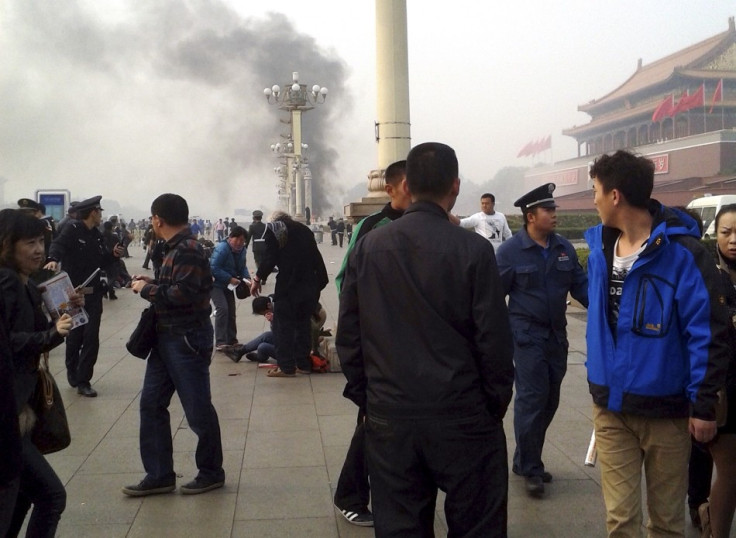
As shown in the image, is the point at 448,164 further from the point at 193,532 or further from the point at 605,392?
the point at 193,532

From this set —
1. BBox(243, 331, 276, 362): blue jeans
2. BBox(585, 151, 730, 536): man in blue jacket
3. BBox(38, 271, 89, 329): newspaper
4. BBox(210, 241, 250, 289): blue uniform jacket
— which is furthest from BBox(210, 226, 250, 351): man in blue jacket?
BBox(585, 151, 730, 536): man in blue jacket

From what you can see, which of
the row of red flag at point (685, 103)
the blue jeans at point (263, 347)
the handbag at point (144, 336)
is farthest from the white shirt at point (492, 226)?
the row of red flag at point (685, 103)

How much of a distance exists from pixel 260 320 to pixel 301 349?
170 inches

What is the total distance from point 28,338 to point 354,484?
1.76 meters

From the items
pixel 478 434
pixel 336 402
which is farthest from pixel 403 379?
pixel 336 402

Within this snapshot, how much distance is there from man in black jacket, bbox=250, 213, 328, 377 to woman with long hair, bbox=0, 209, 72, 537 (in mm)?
4118

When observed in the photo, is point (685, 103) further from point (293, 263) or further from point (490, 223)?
point (293, 263)

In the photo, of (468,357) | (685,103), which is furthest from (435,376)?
(685,103)

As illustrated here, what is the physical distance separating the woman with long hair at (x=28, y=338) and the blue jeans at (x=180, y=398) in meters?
1.09

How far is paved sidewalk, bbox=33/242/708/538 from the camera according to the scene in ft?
13.1

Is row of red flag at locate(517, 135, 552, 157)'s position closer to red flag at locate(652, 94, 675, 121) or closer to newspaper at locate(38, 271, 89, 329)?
red flag at locate(652, 94, 675, 121)

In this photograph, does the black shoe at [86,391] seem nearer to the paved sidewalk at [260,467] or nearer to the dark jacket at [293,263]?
→ the paved sidewalk at [260,467]

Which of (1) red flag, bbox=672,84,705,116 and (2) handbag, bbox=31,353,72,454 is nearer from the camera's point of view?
(2) handbag, bbox=31,353,72,454

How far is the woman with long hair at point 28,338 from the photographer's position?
2998 millimetres
